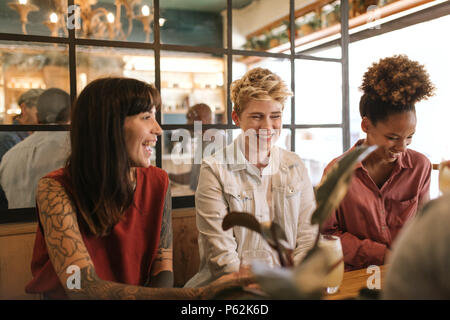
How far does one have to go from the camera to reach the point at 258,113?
144 cm

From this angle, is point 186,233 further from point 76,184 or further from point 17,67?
point 17,67

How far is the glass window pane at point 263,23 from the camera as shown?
2.11 meters

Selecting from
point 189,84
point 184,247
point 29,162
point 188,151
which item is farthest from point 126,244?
point 189,84

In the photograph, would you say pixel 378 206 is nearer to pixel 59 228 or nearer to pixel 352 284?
pixel 352 284

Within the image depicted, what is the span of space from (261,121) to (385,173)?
0.63 m

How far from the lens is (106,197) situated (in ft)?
3.70

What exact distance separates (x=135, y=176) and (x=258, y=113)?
1.86 feet

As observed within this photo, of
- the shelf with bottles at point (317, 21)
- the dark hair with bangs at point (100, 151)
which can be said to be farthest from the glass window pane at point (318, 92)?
the dark hair with bangs at point (100, 151)

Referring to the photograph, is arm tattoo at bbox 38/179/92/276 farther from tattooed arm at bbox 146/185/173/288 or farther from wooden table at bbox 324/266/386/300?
wooden table at bbox 324/266/386/300

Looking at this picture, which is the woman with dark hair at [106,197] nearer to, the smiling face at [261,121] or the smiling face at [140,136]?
the smiling face at [140,136]

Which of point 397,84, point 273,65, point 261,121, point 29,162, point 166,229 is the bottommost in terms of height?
point 166,229

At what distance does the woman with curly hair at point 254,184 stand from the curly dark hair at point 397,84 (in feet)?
1.20
